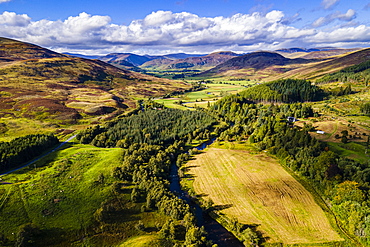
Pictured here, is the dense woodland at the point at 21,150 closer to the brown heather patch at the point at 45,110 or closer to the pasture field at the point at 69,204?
the pasture field at the point at 69,204

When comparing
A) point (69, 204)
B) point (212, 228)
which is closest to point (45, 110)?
point (69, 204)

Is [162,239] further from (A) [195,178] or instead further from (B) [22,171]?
(B) [22,171]

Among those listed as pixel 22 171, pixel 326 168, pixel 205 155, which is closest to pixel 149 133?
pixel 205 155

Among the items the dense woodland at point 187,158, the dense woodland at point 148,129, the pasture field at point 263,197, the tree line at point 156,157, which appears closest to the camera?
the pasture field at point 263,197

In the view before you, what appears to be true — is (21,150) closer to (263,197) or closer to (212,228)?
(212,228)

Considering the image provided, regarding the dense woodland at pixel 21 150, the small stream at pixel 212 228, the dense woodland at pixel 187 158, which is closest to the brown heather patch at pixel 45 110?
the dense woodland at pixel 187 158

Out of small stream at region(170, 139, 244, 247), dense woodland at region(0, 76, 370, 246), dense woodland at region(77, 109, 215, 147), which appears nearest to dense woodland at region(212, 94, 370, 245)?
dense woodland at region(0, 76, 370, 246)
